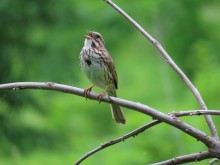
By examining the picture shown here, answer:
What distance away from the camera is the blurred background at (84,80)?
26.7ft

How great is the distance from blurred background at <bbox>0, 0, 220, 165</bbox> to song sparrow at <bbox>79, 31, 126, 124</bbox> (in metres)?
1.66

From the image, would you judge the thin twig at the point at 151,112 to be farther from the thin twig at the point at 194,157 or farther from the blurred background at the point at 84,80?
the blurred background at the point at 84,80

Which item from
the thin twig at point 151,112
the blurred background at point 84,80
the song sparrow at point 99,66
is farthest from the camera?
the blurred background at point 84,80

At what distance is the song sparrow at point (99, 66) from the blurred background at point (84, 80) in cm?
166

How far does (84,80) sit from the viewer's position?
12.1 meters

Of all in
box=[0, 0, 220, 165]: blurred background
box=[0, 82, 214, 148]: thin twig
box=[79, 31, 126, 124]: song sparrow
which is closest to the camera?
box=[0, 82, 214, 148]: thin twig

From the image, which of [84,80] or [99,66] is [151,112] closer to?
[99,66]

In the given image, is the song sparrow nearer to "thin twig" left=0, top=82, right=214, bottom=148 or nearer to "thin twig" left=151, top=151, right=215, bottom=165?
→ "thin twig" left=0, top=82, right=214, bottom=148

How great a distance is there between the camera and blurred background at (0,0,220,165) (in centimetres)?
813

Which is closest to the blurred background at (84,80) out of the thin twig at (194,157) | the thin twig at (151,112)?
the thin twig at (151,112)

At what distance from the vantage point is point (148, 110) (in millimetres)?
3420

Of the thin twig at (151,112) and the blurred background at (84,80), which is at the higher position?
the blurred background at (84,80)

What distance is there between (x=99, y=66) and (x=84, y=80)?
6.27 m

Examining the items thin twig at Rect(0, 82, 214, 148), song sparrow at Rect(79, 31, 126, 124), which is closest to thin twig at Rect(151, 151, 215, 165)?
thin twig at Rect(0, 82, 214, 148)
